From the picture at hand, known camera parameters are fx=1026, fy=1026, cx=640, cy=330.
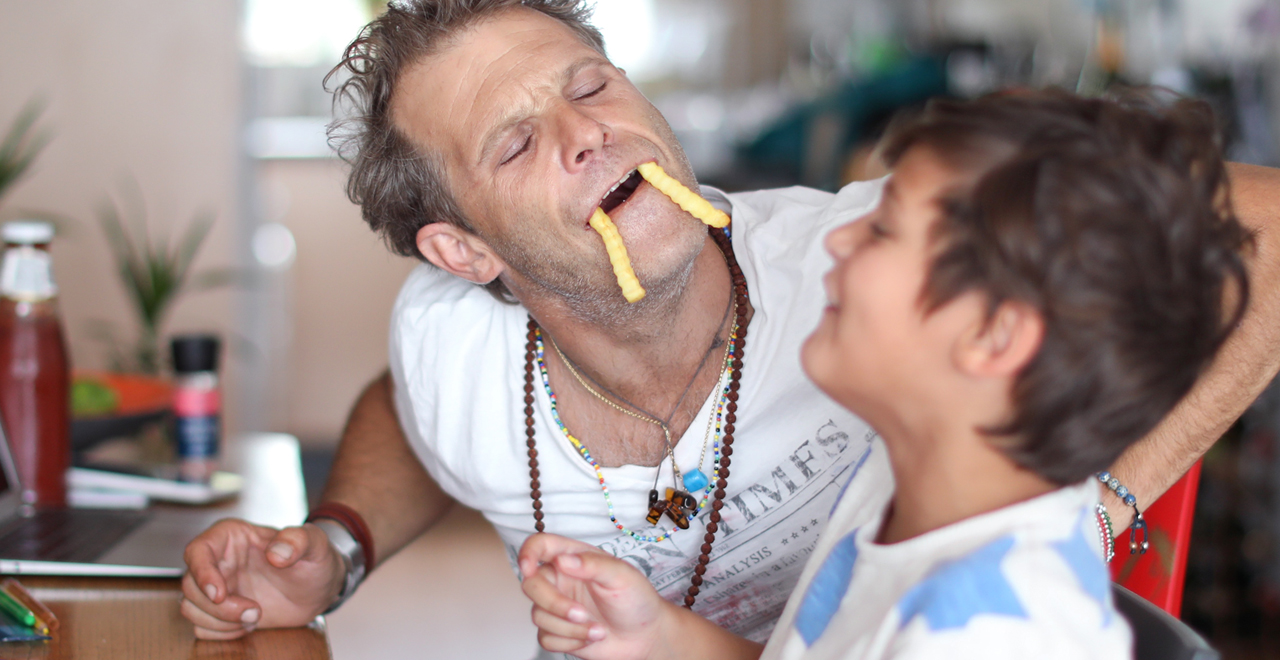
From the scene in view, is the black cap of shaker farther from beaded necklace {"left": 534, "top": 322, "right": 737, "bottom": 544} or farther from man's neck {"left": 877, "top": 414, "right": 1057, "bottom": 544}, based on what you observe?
man's neck {"left": 877, "top": 414, "right": 1057, "bottom": 544}

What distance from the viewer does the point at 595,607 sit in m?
0.86

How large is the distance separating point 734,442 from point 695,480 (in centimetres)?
6

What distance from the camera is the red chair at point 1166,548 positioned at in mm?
1005

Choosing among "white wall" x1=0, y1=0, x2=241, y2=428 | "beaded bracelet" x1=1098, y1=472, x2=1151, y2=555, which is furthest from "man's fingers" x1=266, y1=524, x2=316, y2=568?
"white wall" x1=0, y1=0, x2=241, y2=428

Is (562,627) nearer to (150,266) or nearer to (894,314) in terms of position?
(894,314)

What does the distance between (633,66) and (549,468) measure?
13.4 feet

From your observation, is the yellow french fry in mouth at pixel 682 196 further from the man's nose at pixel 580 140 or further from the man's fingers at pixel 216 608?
the man's fingers at pixel 216 608

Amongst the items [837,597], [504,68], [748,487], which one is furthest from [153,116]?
[837,597]

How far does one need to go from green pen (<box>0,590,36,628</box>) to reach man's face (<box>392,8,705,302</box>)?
62 cm

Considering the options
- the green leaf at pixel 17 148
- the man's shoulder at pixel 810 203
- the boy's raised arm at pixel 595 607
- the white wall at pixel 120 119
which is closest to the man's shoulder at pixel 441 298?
the man's shoulder at pixel 810 203

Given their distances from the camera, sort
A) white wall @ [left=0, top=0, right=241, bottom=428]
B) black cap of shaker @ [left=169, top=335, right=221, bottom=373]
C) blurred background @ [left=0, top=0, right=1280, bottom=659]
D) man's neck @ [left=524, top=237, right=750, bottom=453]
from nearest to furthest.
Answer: man's neck @ [left=524, top=237, right=750, bottom=453] → black cap of shaker @ [left=169, top=335, right=221, bottom=373] → blurred background @ [left=0, top=0, right=1280, bottom=659] → white wall @ [left=0, top=0, right=241, bottom=428]

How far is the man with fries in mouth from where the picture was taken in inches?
44.2

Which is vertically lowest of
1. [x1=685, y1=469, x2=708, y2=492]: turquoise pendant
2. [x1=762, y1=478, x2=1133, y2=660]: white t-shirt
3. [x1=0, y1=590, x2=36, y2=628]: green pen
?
[x1=0, y1=590, x2=36, y2=628]: green pen

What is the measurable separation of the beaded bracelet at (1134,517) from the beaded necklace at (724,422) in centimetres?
38
